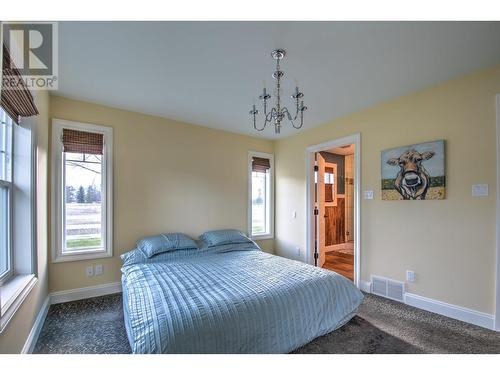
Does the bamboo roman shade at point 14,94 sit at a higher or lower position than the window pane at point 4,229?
higher

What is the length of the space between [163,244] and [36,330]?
129cm

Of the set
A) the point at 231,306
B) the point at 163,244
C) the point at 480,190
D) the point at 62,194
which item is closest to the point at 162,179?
the point at 163,244

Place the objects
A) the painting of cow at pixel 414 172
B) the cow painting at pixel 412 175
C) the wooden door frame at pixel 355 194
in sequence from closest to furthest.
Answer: the painting of cow at pixel 414 172 < the cow painting at pixel 412 175 < the wooden door frame at pixel 355 194

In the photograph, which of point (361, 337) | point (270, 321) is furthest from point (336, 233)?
point (270, 321)

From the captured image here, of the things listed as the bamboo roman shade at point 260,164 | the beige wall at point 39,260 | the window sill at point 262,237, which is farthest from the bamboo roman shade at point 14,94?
the window sill at point 262,237

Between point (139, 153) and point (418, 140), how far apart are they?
346 cm

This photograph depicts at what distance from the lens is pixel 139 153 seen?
10.8ft

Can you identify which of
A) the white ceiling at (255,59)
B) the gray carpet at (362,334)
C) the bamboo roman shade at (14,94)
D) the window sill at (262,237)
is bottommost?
Answer: the gray carpet at (362,334)

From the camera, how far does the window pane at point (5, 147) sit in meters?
1.81

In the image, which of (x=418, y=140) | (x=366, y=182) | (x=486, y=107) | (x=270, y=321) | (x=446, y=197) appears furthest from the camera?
(x=366, y=182)

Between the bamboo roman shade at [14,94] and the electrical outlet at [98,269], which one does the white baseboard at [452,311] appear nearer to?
the electrical outlet at [98,269]

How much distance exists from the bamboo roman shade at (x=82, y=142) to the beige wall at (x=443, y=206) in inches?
131

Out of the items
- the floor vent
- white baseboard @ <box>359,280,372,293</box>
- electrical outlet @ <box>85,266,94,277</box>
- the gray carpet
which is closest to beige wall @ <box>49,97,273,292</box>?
electrical outlet @ <box>85,266,94,277</box>
